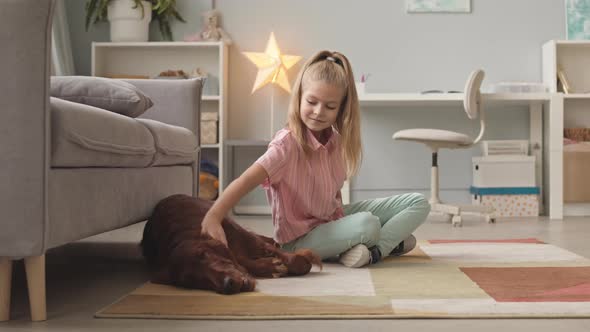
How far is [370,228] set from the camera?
1.85 m

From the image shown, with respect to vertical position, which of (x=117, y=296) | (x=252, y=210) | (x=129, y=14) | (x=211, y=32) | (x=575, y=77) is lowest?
(x=252, y=210)

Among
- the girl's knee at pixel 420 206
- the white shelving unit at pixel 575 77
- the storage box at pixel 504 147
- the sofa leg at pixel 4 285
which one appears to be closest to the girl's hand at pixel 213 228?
the sofa leg at pixel 4 285

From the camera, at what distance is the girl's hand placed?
5.24 feet

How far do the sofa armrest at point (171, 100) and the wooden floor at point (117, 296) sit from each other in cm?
48

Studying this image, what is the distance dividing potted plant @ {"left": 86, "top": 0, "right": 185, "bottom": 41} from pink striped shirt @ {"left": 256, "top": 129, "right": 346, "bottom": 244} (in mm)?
2498

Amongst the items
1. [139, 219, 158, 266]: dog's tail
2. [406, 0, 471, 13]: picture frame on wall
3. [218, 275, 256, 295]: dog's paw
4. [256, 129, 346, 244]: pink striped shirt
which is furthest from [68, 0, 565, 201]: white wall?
[218, 275, 256, 295]: dog's paw

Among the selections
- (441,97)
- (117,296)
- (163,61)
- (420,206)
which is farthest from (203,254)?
(163,61)

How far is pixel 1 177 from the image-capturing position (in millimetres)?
1227

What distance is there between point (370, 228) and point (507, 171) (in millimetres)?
2357

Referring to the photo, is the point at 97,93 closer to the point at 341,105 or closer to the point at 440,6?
the point at 341,105

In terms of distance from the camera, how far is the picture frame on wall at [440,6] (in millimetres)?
4270

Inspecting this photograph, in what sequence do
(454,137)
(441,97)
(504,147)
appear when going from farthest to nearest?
(504,147), (441,97), (454,137)

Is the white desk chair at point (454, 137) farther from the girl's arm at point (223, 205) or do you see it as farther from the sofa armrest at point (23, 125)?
the sofa armrest at point (23, 125)

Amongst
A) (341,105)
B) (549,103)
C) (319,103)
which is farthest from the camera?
(549,103)
